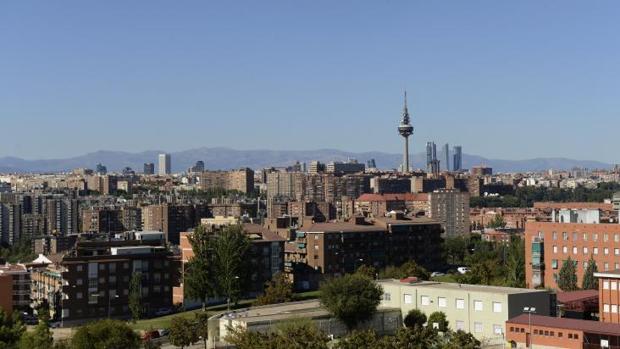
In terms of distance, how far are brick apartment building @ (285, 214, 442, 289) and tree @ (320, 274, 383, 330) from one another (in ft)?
94.6

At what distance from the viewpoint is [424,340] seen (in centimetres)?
3225

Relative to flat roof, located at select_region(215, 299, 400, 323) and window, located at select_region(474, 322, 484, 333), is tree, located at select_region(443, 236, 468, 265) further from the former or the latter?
window, located at select_region(474, 322, 484, 333)

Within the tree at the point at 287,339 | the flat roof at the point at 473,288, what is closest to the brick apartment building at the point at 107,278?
the flat roof at the point at 473,288

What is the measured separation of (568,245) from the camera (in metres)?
61.1

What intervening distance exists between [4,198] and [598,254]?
109 metres

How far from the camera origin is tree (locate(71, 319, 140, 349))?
119 feet

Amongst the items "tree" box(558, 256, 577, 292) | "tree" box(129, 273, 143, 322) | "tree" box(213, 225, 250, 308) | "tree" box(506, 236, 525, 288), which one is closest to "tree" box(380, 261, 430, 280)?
"tree" box(506, 236, 525, 288)

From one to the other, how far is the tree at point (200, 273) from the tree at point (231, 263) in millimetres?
463

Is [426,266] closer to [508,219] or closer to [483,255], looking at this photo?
[483,255]

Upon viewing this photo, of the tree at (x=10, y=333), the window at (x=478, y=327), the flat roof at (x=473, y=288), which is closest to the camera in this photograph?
the window at (x=478, y=327)

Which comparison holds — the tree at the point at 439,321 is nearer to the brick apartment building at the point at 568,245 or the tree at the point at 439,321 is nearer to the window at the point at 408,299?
the window at the point at 408,299

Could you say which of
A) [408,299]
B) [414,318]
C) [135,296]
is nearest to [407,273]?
[408,299]

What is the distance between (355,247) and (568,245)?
20.2 meters

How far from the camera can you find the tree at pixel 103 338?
3622cm
